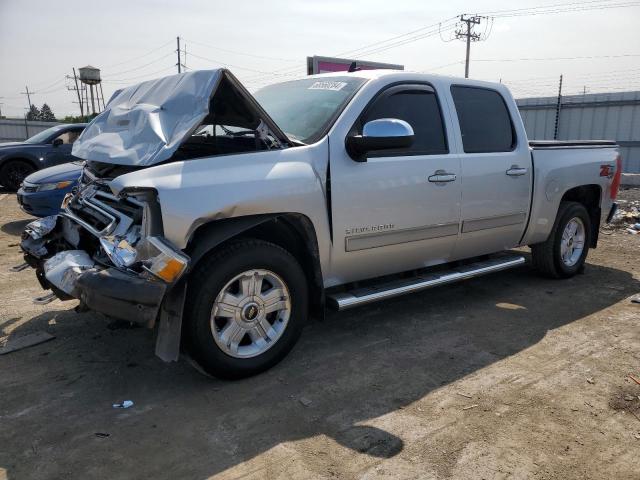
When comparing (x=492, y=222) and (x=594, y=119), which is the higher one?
(x=594, y=119)

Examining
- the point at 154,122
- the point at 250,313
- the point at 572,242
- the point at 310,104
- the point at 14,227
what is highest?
the point at 310,104

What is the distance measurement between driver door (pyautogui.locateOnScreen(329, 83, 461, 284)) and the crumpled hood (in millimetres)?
942

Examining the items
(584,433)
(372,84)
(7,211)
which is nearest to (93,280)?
(372,84)

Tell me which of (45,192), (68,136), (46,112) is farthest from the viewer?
(46,112)

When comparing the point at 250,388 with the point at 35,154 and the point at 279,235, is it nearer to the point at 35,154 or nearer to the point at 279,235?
the point at 279,235

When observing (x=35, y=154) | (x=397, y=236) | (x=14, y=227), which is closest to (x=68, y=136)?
(x=35, y=154)

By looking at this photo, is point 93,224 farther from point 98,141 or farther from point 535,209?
point 535,209

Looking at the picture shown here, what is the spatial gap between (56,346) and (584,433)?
356 centimetres

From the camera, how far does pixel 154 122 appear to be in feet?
11.5

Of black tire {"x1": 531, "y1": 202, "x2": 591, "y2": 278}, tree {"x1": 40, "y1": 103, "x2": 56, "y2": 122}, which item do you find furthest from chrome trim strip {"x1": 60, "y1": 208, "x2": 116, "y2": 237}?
tree {"x1": 40, "y1": 103, "x2": 56, "y2": 122}

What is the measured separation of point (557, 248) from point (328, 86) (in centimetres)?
315

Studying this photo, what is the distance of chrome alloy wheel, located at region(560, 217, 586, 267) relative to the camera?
5754 mm

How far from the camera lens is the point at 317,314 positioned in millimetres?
3746

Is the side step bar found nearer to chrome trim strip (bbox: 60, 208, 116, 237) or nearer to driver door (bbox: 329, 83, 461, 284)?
driver door (bbox: 329, 83, 461, 284)
